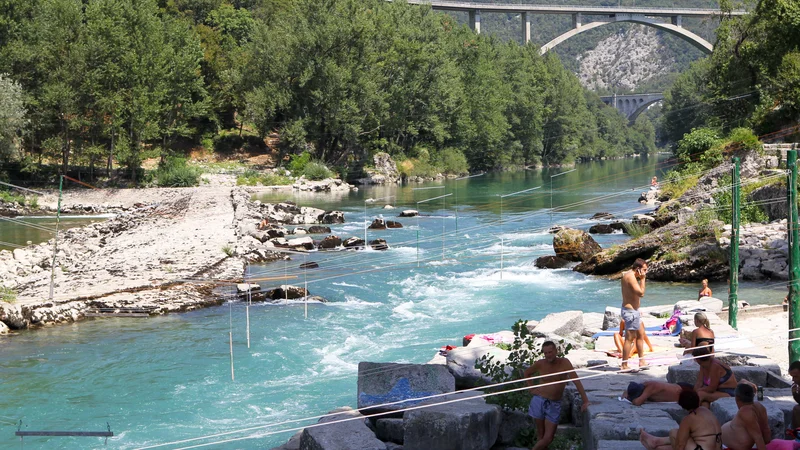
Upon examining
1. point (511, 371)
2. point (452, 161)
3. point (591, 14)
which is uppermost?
point (591, 14)

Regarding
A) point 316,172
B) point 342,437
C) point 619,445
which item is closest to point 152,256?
point 342,437

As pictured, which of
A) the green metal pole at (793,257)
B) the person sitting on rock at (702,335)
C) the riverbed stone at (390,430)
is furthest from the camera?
the green metal pole at (793,257)

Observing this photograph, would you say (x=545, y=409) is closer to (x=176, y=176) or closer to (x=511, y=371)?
(x=511, y=371)

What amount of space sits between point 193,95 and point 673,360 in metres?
55.7

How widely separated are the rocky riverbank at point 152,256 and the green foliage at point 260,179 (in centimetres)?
1399

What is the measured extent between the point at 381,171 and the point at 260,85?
36.1 ft

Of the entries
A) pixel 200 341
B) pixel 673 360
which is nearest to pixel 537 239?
pixel 200 341

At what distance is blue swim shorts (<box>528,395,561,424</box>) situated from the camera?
8.93 meters

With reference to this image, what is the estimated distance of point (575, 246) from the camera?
25.8 m

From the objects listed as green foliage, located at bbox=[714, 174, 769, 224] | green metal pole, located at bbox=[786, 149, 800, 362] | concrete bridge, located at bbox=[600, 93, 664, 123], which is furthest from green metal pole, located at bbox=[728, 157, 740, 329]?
concrete bridge, located at bbox=[600, 93, 664, 123]

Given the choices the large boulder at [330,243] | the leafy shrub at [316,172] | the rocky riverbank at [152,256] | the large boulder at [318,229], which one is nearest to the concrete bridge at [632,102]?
the leafy shrub at [316,172]

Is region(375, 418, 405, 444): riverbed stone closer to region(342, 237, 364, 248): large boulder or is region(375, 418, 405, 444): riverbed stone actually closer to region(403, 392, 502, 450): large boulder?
region(403, 392, 502, 450): large boulder

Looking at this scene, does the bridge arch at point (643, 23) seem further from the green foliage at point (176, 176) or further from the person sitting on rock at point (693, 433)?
the person sitting on rock at point (693, 433)

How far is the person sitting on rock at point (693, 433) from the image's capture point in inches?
299
